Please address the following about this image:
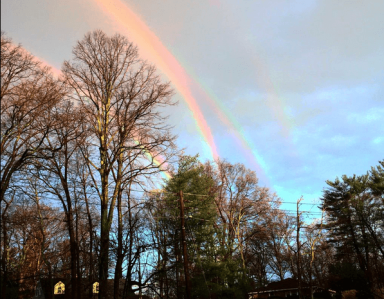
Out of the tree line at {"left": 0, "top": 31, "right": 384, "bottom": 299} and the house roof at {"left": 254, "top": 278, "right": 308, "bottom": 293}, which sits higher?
the tree line at {"left": 0, "top": 31, "right": 384, "bottom": 299}

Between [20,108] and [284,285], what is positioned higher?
[20,108]

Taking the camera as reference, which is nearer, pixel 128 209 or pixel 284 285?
pixel 128 209

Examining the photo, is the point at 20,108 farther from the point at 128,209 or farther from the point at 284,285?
the point at 284,285

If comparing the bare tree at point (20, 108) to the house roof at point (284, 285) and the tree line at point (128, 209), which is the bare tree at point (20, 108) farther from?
the house roof at point (284, 285)

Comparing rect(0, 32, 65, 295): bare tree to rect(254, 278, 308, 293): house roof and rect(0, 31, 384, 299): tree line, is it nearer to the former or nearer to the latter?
rect(0, 31, 384, 299): tree line

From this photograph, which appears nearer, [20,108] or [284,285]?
[20,108]

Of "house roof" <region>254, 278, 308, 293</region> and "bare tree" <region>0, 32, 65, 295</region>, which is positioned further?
"house roof" <region>254, 278, 308, 293</region>

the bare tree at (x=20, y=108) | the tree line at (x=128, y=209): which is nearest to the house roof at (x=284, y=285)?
the tree line at (x=128, y=209)

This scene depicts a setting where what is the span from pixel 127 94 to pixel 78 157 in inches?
256

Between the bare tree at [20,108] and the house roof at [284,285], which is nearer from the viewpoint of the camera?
the bare tree at [20,108]

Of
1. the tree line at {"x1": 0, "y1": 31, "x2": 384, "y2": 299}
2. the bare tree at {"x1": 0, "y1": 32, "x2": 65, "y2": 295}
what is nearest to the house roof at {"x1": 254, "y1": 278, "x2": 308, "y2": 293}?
the tree line at {"x1": 0, "y1": 31, "x2": 384, "y2": 299}

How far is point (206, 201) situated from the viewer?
26984 mm

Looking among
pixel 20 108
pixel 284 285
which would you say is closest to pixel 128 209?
pixel 20 108

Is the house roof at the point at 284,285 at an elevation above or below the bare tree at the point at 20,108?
below
